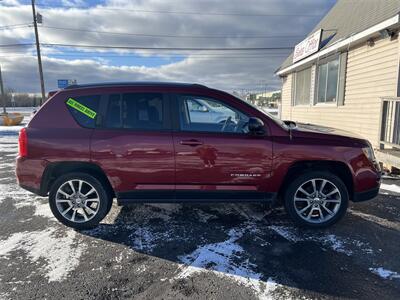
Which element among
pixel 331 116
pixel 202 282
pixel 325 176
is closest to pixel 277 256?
pixel 202 282

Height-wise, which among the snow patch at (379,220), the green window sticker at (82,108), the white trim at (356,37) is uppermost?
the white trim at (356,37)

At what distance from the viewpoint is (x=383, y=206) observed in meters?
4.82

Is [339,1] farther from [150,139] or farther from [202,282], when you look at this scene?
[202,282]

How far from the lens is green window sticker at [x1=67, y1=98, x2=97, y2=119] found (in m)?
3.88

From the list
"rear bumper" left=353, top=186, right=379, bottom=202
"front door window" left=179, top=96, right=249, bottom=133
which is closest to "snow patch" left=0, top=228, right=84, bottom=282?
"front door window" left=179, top=96, right=249, bottom=133

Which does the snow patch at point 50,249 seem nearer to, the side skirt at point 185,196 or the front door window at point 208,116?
the side skirt at point 185,196

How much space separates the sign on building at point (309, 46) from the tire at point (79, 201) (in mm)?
9097

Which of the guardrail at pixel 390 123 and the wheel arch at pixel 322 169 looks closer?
the wheel arch at pixel 322 169

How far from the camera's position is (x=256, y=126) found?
3.75 m

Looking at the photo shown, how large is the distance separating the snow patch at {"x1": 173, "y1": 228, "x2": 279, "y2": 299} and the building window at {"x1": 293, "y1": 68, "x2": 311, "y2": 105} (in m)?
10.1

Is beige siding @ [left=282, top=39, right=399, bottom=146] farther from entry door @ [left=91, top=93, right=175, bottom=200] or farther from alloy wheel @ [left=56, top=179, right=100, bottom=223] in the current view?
alloy wheel @ [left=56, top=179, right=100, bottom=223]

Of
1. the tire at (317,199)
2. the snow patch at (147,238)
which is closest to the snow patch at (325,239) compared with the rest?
the tire at (317,199)

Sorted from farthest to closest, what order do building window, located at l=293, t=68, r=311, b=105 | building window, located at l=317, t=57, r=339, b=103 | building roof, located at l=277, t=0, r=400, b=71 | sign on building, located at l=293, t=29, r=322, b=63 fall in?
building window, located at l=293, t=68, r=311, b=105 → sign on building, located at l=293, t=29, r=322, b=63 → building window, located at l=317, t=57, r=339, b=103 → building roof, located at l=277, t=0, r=400, b=71

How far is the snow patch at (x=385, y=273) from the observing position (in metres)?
2.93
